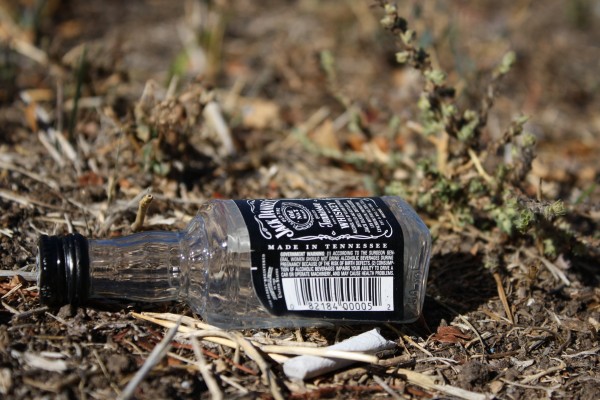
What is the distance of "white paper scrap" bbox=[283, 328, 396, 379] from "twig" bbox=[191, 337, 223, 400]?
0.18m

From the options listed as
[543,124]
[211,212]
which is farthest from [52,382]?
[543,124]

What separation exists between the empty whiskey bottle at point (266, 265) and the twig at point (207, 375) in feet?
0.48

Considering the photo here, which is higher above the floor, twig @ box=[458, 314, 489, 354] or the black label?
the black label

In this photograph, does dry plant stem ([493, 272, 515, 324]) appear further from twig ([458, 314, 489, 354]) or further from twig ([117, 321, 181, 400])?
twig ([117, 321, 181, 400])

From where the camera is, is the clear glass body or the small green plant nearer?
the clear glass body

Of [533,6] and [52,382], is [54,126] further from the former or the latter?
[533,6]

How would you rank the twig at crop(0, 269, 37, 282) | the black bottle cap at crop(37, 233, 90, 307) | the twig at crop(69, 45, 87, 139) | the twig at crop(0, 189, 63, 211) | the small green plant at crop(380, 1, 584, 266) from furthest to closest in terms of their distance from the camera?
the twig at crop(69, 45, 87, 139), the twig at crop(0, 189, 63, 211), the small green plant at crop(380, 1, 584, 266), the twig at crop(0, 269, 37, 282), the black bottle cap at crop(37, 233, 90, 307)

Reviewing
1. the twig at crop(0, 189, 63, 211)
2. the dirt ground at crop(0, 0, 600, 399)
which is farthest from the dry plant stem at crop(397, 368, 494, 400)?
the twig at crop(0, 189, 63, 211)

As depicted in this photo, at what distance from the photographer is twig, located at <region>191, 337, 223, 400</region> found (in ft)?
5.75

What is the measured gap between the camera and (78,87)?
9.28ft

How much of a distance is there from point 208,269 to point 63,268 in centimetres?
35

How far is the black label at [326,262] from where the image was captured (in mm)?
1884

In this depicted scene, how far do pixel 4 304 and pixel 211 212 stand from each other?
59 centimetres

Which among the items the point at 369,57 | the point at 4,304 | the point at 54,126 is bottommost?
the point at 4,304
